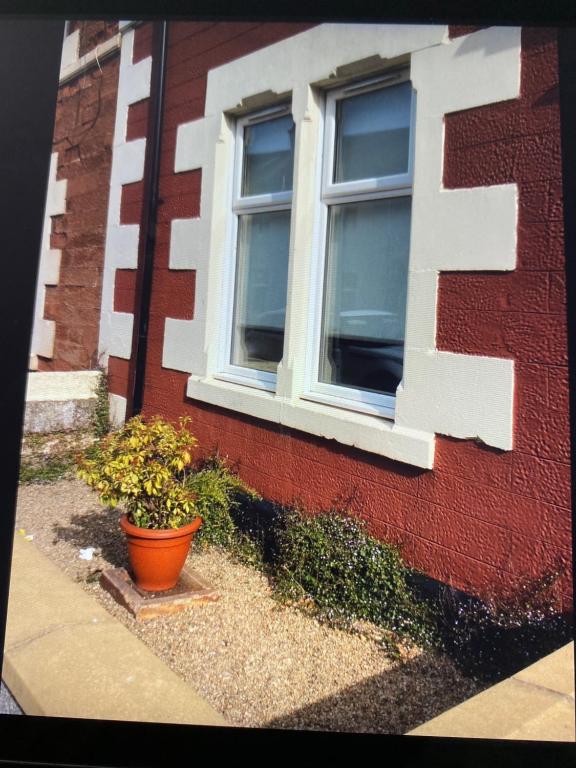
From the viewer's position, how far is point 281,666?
2.67 metres

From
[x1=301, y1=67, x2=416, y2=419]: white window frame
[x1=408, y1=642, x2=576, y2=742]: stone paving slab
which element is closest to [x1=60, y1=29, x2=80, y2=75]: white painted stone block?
[x1=301, y1=67, x2=416, y2=419]: white window frame

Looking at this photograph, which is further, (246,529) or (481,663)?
(246,529)

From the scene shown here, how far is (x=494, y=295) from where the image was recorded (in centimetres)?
271

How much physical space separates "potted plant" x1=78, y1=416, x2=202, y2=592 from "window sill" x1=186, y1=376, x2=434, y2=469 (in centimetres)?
66

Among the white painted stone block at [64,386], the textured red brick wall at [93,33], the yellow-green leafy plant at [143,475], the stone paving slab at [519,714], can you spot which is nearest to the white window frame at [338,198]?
the yellow-green leafy plant at [143,475]

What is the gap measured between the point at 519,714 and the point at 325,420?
1.69 m

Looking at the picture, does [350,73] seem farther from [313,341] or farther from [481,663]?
[481,663]

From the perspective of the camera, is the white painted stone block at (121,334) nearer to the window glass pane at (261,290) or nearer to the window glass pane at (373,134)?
the window glass pane at (261,290)

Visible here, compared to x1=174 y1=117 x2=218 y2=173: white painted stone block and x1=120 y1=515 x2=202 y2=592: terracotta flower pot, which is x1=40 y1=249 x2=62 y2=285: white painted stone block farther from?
x1=120 y1=515 x2=202 y2=592: terracotta flower pot

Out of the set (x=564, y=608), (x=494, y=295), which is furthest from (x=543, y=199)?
(x=564, y=608)

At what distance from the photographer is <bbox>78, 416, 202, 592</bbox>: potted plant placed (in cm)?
301

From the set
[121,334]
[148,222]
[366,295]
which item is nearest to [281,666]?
[366,295]

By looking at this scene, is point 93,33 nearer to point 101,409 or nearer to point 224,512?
point 101,409

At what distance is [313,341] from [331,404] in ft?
1.33
